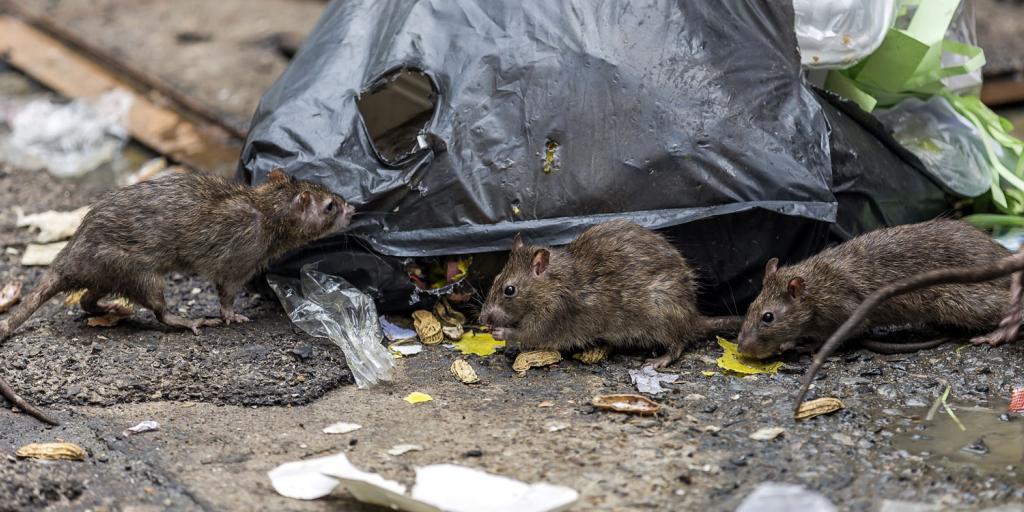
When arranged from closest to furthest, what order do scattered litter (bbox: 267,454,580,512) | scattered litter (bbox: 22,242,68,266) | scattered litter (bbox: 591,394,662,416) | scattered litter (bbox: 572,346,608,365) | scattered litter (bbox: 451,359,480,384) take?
scattered litter (bbox: 267,454,580,512) < scattered litter (bbox: 591,394,662,416) < scattered litter (bbox: 451,359,480,384) < scattered litter (bbox: 572,346,608,365) < scattered litter (bbox: 22,242,68,266)

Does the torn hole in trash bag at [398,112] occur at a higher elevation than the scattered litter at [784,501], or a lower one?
higher

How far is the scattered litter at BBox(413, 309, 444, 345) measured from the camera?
5.25 metres

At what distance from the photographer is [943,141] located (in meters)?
5.82

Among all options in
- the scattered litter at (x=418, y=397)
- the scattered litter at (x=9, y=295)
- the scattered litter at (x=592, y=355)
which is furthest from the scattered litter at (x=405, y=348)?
the scattered litter at (x=9, y=295)

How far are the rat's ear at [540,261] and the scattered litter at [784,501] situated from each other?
66.6 inches

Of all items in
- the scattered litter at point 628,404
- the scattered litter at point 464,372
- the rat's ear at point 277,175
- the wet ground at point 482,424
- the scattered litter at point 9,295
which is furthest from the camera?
the scattered litter at point 9,295

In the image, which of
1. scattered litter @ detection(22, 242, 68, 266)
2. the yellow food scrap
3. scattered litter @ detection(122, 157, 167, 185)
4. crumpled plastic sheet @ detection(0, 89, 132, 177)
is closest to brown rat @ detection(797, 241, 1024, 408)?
the yellow food scrap

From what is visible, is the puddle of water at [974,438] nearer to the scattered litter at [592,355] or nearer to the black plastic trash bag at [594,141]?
the black plastic trash bag at [594,141]

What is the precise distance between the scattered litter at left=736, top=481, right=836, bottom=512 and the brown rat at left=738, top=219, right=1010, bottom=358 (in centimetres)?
139

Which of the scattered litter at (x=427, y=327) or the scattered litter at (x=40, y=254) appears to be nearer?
the scattered litter at (x=427, y=327)

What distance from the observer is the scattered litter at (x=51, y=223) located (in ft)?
20.9

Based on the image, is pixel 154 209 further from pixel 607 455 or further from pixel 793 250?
pixel 793 250

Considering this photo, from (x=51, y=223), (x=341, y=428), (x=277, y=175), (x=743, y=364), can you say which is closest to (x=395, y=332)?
(x=277, y=175)

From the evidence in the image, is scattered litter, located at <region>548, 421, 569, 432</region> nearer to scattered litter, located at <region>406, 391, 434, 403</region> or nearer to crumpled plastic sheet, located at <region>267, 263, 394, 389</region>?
scattered litter, located at <region>406, 391, 434, 403</region>
